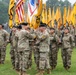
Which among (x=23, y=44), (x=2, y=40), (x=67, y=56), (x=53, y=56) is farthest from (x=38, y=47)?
(x=2, y=40)

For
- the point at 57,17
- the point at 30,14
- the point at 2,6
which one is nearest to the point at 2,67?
the point at 30,14

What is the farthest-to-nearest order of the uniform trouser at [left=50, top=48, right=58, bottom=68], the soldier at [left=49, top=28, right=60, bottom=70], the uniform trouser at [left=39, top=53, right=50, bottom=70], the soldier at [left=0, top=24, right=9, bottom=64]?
the soldier at [left=0, top=24, right=9, bottom=64] → the uniform trouser at [left=50, top=48, right=58, bottom=68] → the soldier at [left=49, top=28, right=60, bottom=70] → the uniform trouser at [left=39, top=53, right=50, bottom=70]

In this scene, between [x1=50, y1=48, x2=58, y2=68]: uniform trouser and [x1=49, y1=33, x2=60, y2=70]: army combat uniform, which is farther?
[x1=50, y1=48, x2=58, y2=68]: uniform trouser

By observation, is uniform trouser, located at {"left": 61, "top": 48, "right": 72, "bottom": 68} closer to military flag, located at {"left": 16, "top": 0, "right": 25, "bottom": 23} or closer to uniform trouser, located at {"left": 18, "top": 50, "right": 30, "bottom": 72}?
uniform trouser, located at {"left": 18, "top": 50, "right": 30, "bottom": 72}

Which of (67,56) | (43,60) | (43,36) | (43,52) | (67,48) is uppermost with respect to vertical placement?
(43,36)

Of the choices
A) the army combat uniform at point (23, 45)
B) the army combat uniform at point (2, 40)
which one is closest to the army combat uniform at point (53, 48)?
the army combat uniform at point (23, 45)

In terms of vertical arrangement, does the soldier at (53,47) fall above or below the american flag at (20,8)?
below

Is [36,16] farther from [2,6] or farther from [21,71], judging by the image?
[2,6]

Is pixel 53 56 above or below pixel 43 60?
above

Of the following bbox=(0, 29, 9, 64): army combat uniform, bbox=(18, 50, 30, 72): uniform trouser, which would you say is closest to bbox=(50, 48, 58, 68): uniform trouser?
bbox=(18, 50, 30, 72): uniform trouser

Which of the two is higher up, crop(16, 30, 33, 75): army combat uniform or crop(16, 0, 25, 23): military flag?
crop(16, 0, 25, 23): military flag

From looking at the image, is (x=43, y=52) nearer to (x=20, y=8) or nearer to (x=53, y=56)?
(x=53, y=56)

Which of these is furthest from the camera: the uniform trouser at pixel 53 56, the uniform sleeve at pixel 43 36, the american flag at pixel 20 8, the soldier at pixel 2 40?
the soldier at pixel 2 40

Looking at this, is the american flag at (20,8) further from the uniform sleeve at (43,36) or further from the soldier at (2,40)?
the uniform sleeve at (43,36)
